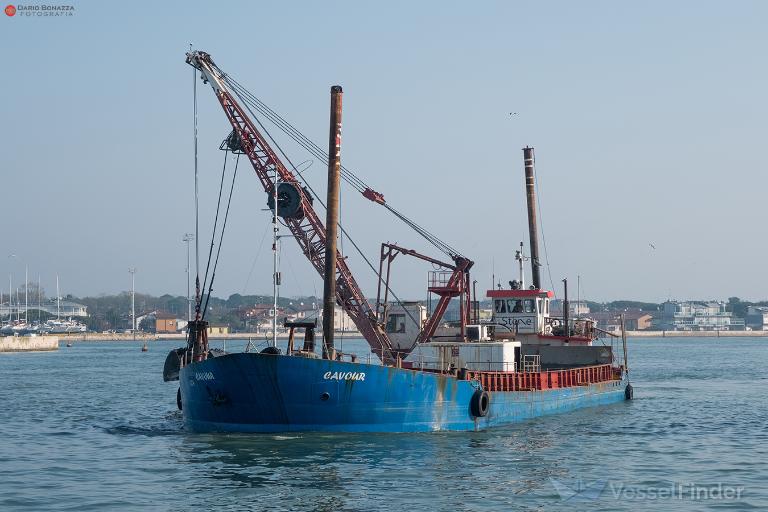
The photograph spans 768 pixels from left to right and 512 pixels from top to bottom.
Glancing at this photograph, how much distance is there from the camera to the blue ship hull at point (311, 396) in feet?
121

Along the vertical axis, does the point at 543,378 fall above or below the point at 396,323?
below

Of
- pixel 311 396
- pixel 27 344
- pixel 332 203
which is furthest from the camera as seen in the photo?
pixel 27 344

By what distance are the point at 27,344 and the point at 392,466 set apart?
146444 millimetres

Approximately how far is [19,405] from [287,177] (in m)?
21.6

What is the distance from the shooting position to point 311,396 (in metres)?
37.3

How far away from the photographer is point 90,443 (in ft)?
131

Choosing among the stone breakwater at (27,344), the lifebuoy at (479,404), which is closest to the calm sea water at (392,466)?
the lifebuoy at (479,404)

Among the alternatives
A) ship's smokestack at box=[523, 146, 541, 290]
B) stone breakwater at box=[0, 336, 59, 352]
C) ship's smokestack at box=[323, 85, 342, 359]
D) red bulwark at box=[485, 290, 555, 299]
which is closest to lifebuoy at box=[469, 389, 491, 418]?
ship's smokestack at box=[323, 85, 342, 359]

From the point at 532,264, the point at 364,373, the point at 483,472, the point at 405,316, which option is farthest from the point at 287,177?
the point at 483,472

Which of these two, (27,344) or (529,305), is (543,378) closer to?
(529,305)

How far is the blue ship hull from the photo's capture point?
36938 millimetres

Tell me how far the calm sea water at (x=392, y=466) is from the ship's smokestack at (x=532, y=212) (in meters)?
21.9

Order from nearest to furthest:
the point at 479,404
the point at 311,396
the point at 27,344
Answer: the point at 311,396 → the point at 479,404 → the point at 27,344

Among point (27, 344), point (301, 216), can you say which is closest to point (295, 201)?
point (301, 216)
